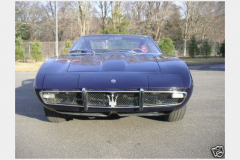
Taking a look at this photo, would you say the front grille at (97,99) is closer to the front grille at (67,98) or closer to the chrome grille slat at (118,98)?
the chrome grille slat at (118,98)

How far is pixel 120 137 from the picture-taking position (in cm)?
278

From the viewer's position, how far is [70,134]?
288 cm

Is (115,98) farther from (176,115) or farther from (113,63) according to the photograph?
(176,115)

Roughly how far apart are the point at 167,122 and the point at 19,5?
34.7 metres

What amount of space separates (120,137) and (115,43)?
192 centimetres

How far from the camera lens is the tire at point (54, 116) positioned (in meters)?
3.17

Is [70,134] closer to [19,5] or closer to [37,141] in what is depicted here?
[37,141]

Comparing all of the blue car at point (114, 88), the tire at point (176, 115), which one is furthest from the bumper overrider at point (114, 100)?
the tire at point (176, 115)

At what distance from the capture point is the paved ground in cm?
236

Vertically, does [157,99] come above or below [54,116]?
above

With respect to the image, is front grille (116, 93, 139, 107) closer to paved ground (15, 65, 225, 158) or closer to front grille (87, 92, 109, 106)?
front grille (87, 92, 109, 106)

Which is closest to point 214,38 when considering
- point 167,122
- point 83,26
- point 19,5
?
point 83,26

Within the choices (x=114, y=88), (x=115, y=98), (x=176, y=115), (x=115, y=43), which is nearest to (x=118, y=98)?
(x=115, y=98)

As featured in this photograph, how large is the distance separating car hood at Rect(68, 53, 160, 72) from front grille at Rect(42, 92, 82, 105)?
344mm
